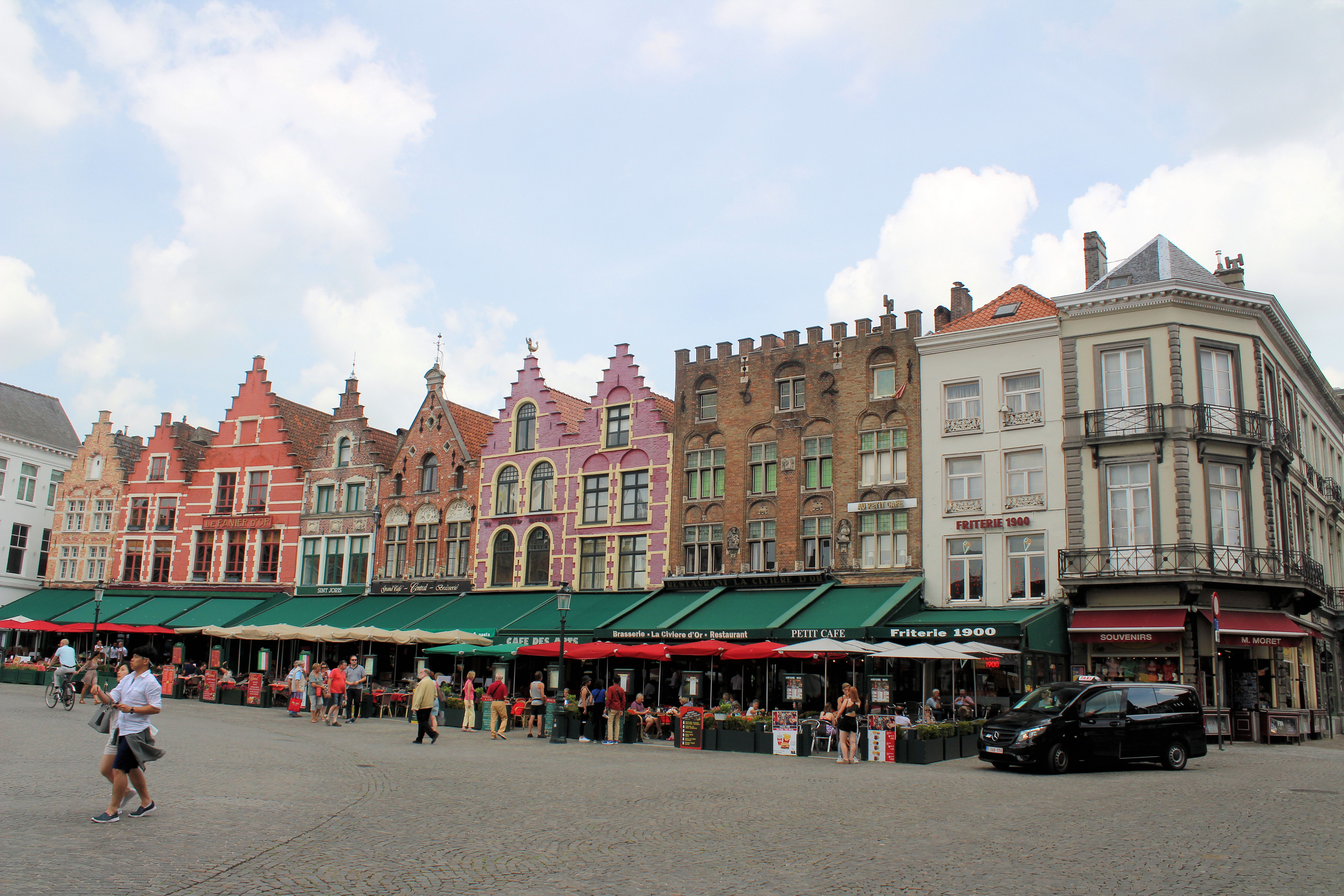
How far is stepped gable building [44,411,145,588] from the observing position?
50.9 metres

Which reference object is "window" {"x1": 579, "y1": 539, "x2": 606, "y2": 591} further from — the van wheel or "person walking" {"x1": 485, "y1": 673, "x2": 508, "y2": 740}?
the van wheel

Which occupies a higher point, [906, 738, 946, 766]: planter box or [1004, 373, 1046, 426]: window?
[1004, 373, 1046, 426]: window

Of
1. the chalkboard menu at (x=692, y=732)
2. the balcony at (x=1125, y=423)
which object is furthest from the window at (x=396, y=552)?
the balcony at (x=1125, y=423)

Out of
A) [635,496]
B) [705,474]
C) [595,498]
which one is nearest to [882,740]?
[705,474]

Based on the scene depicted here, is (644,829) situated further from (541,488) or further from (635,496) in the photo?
(541,488)

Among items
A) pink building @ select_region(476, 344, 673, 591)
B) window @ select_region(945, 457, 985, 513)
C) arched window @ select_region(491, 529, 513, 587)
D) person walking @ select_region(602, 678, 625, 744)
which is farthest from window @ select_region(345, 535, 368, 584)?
window @ select_region(945, 457, 985, 513)

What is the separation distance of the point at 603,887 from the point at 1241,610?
24.6 m

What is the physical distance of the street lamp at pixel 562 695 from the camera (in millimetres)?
25594

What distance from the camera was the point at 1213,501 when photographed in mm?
27828

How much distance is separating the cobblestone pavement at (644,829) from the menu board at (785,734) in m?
3.28

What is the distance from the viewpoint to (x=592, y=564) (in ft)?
124

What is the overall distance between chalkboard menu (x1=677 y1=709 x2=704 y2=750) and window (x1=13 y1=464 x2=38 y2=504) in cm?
4557

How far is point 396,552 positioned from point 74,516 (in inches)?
830

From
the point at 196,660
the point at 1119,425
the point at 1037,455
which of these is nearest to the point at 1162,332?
the point at 1119,425
